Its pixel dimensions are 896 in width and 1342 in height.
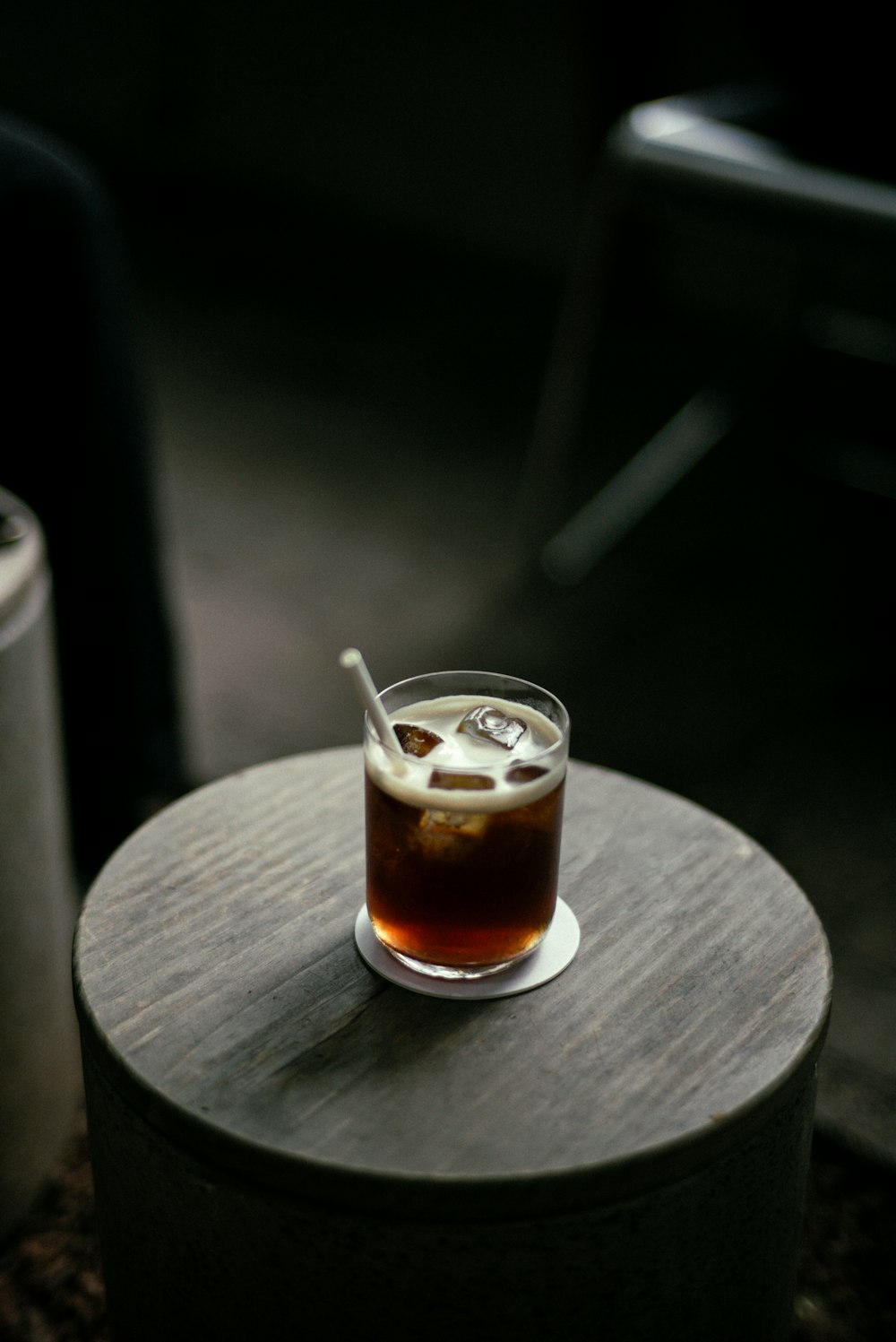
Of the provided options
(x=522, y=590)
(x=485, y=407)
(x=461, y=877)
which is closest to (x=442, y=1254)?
(x=461, y=877)

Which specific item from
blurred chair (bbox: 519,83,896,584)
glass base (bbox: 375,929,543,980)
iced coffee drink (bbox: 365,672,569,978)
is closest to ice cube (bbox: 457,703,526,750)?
iced coffee drink (bbox: 365,672,569,978)

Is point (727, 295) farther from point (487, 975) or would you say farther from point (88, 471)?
point (487, 975)

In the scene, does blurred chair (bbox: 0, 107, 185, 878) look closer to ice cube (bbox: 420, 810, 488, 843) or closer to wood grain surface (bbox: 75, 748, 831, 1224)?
wood grain surface (bbox: 75, 748, 831, 1224)

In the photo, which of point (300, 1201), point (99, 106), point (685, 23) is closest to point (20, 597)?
point (300, 1201)

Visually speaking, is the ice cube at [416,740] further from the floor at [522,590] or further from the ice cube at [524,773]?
the floor at [522,590]

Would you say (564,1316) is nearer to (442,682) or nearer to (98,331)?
(442,682)

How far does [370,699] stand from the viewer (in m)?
0.69

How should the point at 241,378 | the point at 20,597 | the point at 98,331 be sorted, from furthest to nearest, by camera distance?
the point at 241,378
the point at 98,331
the point at 20,597

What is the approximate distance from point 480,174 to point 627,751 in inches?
89.4

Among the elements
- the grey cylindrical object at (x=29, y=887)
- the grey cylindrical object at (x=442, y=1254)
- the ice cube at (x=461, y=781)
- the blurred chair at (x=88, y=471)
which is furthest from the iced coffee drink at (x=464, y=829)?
the blurred chair at (x=88, y=471)

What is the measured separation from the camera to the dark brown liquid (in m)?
0.69

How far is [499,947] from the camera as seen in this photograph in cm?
73

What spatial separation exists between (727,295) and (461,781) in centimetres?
281

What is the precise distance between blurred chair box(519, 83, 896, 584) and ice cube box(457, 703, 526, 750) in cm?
117
